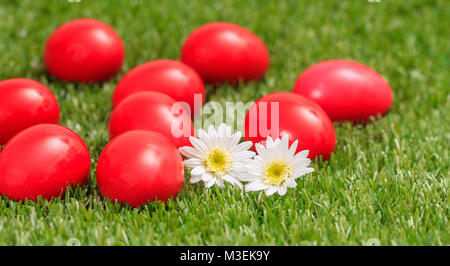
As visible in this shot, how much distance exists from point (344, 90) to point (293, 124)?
0.55 metres

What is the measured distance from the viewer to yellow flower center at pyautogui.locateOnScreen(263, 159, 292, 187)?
2039mm

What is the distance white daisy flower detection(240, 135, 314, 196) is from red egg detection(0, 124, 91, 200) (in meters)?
0.62

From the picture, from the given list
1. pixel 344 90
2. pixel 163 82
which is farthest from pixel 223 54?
pixel 344 90

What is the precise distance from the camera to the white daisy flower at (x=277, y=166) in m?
2.04

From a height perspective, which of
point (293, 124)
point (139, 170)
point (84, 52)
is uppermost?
point (84, 52)

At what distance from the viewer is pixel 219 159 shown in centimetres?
211

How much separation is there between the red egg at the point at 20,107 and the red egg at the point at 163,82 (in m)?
0.38

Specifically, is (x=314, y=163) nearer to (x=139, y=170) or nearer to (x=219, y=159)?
(x=219, y=159)

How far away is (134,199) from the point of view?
1.98 meters

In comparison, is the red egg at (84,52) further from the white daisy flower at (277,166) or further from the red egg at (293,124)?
the white daisy flower at (277,166)

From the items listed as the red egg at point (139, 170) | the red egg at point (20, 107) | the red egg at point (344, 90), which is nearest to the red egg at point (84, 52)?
the red egg at point (20, 107)
